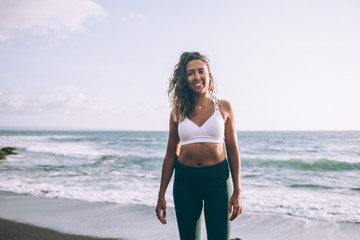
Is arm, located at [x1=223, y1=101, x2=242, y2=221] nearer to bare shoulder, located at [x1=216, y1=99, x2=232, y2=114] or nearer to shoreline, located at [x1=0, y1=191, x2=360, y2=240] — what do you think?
bare shoulder, located at [x1=216, y1=99, x2=232, y2=114]

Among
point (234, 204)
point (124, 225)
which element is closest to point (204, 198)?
point (234, 204)

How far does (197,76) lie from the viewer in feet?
6.94

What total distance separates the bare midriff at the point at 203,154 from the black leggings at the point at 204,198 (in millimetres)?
35

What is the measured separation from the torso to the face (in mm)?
204

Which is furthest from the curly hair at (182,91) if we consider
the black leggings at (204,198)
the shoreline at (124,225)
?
the shoreline at (124,225)

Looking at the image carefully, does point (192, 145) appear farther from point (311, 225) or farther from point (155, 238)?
point (311, 225)

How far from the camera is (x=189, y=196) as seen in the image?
2.04m

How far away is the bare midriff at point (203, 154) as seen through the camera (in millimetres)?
2027

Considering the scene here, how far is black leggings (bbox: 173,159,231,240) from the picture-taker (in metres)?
2.00

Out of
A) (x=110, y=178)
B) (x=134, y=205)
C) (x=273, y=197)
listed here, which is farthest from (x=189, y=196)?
(x=110, y=178)

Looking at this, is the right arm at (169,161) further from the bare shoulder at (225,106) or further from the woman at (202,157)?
the bare shoulder at (225,106)

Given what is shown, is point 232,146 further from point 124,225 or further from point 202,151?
point 124,225

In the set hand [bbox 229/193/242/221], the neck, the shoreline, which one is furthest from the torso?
the shoreline

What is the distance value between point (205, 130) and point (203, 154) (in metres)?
0.19
